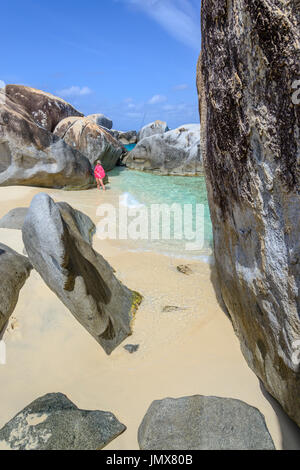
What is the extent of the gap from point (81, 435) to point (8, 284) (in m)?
1.88

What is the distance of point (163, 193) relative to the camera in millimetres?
12180

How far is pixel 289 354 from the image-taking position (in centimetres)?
199

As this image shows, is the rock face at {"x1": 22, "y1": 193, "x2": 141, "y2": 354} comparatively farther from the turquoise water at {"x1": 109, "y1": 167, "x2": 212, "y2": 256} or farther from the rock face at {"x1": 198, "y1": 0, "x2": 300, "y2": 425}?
the turquoise water at {"x1": 109, "y1": 167, "x2": 212, "y2": 256}

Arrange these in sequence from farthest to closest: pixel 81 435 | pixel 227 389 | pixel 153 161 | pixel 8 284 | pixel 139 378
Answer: pixel 153 161 < pixel 8 284 < pixel 139 378 < pixel 227 389 < pixel 81 435

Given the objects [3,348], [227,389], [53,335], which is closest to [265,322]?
[227,389]

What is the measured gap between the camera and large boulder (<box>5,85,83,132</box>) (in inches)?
622

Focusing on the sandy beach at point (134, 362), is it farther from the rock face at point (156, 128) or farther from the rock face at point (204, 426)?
the rock face at point (156, 128)

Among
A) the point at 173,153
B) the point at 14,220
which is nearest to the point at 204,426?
the point at 14,220

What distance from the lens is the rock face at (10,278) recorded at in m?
3.30

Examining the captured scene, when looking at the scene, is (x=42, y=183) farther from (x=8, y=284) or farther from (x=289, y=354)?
(x=289, y=354)

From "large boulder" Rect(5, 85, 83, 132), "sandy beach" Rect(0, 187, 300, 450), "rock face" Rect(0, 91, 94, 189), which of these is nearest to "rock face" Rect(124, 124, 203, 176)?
"large boulder" Rect(5, 85, 83, 132)

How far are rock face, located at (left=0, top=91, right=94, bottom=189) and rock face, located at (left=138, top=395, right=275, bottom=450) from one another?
372 inches

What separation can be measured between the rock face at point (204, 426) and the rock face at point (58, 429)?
28 cm

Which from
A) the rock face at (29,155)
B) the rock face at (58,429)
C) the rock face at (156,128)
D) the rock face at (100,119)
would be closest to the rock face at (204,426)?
the rock face at (58,429)
